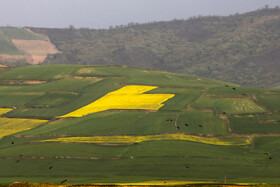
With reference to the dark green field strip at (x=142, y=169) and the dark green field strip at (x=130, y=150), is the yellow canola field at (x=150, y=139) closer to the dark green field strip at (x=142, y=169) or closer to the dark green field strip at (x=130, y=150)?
the dark green field strip at (x=130, y=150)

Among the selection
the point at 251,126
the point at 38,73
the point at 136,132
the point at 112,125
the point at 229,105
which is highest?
the point at 38,73

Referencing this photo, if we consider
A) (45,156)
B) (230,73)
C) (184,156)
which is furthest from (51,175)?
(230,73)

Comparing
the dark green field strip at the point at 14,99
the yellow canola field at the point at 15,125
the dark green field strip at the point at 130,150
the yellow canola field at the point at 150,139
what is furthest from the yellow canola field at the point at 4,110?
the yellow canola field at the point at 150,139

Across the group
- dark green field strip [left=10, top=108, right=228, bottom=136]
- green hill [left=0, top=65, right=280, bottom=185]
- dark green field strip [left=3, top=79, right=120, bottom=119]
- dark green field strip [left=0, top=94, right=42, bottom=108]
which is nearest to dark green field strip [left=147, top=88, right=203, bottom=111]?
green hill [left=0, top=65, right=280, bottom=185]

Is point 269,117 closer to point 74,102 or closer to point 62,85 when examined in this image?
point 74,102

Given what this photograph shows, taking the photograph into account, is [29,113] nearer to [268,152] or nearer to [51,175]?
[51,175]

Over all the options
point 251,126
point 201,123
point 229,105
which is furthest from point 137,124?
point 229,105
